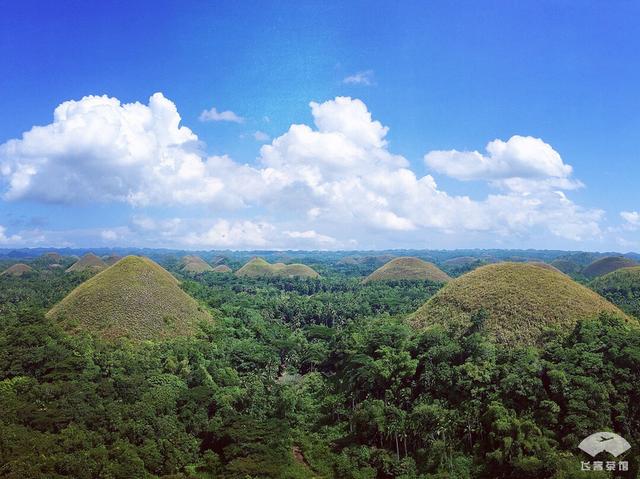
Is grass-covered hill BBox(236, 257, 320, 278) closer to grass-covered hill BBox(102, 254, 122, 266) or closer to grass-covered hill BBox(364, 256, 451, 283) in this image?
grass-covered hill BBox(364, 256, 451, 283)

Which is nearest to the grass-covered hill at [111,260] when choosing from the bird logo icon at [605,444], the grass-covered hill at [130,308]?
the grass-covered hill at [130,308]

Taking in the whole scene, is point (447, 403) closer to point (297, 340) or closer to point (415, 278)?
point (297, 340)

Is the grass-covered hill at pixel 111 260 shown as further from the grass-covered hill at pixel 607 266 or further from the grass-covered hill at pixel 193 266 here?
the grass-covered hill at pixel 607 266

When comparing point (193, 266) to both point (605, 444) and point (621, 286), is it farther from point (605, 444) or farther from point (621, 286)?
point (605, 444)

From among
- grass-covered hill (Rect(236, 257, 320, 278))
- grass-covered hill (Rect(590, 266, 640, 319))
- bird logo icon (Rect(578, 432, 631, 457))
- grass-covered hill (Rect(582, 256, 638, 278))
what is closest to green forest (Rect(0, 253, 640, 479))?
bird logo icon (Rect(578, 432, 631, 457))

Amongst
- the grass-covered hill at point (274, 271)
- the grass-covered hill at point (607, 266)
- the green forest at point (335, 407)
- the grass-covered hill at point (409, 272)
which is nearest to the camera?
the green forest at point (335, 407)

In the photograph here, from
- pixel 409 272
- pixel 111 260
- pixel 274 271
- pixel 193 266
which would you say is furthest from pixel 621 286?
pixel 111 260

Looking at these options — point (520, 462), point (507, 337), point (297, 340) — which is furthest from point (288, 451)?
point (297, 340)
